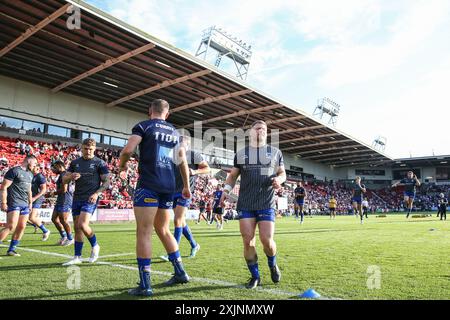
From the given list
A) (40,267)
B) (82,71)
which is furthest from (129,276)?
(82,71)

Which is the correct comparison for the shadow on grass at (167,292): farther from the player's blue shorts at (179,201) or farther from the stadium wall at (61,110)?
the stadium wall at (61,110)

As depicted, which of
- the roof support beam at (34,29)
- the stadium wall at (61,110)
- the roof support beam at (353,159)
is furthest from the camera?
the roof support beam at (353,159)

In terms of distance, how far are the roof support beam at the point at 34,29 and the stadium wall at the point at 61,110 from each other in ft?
16.1

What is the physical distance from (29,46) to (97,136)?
1161 centimetres

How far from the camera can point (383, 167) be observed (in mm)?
68875

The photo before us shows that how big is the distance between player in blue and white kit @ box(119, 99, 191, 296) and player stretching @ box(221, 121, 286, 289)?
0.82m

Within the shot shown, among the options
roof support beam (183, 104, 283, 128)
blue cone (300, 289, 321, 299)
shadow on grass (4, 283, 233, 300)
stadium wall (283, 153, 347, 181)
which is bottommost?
shadow on grass (4, 283, 233, 300)

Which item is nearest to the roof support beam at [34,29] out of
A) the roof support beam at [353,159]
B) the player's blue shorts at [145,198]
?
the player's blue shorts at [145,198]

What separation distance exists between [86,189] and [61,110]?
25183mm

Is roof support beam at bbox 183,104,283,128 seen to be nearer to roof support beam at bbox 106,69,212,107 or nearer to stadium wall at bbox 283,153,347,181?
roof support beam at bbox 106,69,212,107

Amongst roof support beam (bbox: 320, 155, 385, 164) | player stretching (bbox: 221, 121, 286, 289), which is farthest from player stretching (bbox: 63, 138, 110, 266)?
roof support beam (bbox: 320, 155, 385, 164)

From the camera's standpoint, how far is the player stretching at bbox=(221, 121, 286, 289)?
436cm

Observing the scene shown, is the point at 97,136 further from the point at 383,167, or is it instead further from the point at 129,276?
the point at 383,167

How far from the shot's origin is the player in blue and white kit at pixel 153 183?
393 centimetres
